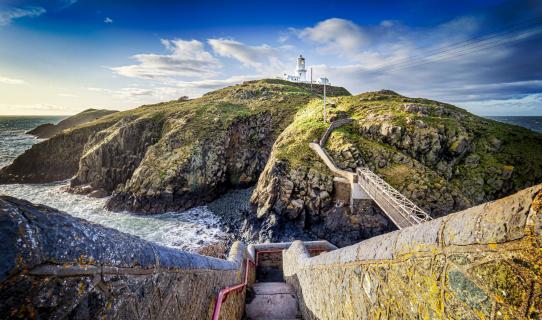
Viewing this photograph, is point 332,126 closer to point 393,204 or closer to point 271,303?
point 393,204

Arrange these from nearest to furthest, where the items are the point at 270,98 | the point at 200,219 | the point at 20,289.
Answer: the point at 20,289 < the point at 200,219 < the point at 270,98

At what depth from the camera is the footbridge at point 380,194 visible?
1394 cm

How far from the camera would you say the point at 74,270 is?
1.42 m

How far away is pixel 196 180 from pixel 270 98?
28.8m

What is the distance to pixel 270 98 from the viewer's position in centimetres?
5234

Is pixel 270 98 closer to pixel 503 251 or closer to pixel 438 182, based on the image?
pixel 438 182

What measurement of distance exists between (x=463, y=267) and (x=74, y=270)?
2381 mm

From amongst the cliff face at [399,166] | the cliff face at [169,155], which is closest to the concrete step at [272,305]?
the cliff face at [399,166]

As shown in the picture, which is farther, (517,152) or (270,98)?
(270,98)

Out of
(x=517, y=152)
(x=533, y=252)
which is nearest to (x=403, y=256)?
(x=533, y=252)

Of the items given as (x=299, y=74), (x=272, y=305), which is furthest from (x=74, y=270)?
(x=299, y=74)

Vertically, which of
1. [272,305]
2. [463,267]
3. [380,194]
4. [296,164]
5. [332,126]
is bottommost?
[272,305]

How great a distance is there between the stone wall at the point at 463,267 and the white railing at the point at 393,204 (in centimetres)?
1211

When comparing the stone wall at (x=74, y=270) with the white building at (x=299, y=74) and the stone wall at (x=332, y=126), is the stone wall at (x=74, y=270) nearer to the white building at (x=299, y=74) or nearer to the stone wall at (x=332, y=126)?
the stone wall at (x=332, y=126)
